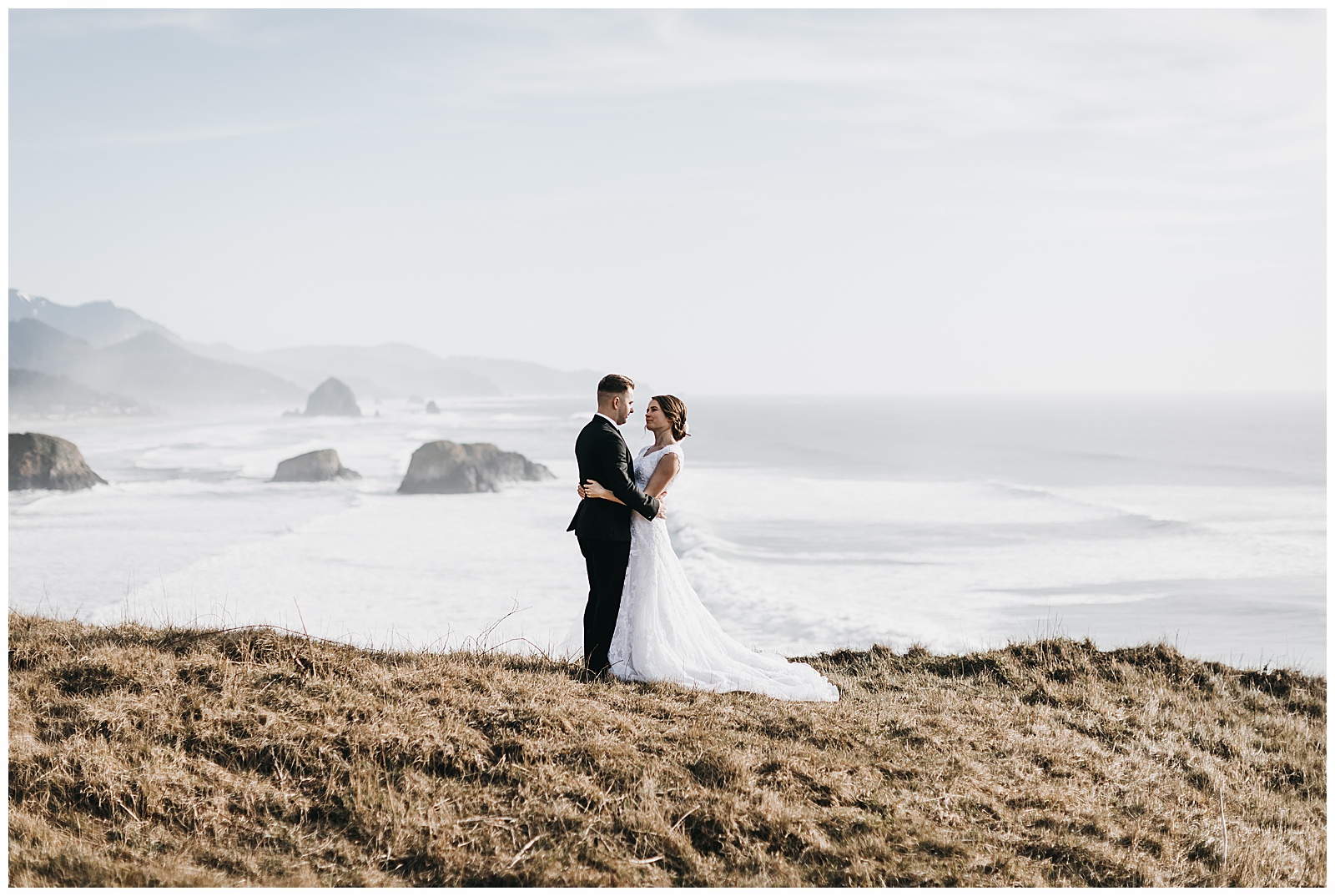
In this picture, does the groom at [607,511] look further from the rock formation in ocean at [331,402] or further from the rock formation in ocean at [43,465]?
the rock formation in ocean at [331,402]

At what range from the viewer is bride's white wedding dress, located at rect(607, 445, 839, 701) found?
7594 millimetres

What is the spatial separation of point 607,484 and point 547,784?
2438 millimetres

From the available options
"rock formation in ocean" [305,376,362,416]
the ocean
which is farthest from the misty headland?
"rock formation in ocean" [305,376,362,416]

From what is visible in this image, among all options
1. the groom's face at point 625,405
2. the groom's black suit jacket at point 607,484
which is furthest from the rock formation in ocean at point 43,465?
the groom's face at point 625,405

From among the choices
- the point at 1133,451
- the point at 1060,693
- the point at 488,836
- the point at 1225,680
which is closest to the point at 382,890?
the point at 488,836

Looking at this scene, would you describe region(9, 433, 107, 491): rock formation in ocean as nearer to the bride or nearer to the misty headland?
the misty headland

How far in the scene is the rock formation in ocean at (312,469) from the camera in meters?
59.3

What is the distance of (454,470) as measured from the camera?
5469 centimetres

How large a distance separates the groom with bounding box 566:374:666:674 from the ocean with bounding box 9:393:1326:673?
125 centimetres

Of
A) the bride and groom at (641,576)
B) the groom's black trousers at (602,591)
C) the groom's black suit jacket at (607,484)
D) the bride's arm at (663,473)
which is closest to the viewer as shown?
the groom's black suit jacket at (607,484)

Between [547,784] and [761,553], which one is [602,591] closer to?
[547,784]

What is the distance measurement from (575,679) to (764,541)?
118 feet

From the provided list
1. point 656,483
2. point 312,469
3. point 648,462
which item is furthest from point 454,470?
point 656,483

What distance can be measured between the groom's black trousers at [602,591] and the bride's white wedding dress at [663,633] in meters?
0.10
